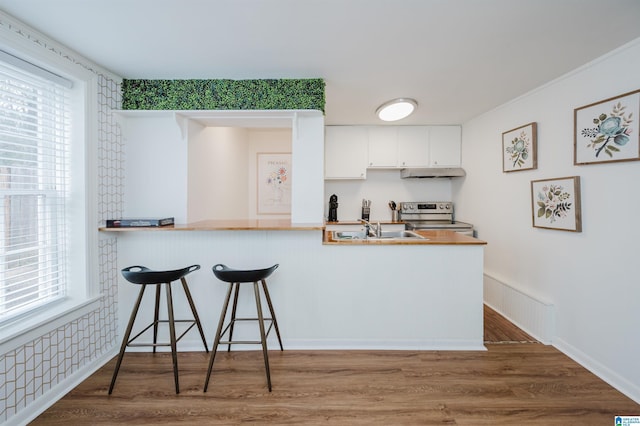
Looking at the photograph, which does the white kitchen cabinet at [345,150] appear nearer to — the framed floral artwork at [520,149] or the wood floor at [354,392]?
the framed floral artwork at [520,149]

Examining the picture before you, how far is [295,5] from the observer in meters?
1.45

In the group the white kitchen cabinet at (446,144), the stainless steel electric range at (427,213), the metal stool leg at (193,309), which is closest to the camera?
the metal stool leg at (193,309)

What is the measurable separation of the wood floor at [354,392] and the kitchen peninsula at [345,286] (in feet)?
0.50

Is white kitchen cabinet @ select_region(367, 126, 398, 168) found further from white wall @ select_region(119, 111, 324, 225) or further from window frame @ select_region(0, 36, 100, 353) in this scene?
window frame @ select_region(0, 36, 100, 353)

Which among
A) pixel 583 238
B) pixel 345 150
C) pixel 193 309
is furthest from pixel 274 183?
pixel 583 238

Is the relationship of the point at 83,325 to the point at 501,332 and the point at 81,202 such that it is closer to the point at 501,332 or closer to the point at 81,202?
the point at 81,202

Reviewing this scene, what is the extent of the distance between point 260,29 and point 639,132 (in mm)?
2465

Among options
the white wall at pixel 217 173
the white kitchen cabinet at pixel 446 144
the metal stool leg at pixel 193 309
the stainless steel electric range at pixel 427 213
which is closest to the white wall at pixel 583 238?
the white kitchen cabinet at pixel 446 144

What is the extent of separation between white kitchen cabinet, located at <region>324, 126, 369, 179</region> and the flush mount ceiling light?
119 cm

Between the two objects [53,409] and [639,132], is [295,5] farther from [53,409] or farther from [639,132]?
[53,409]

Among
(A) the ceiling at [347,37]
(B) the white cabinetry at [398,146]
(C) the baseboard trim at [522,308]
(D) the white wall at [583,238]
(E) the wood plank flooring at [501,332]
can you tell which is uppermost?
(A) the ceiling at [347,37]

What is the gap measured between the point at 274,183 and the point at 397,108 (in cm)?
226

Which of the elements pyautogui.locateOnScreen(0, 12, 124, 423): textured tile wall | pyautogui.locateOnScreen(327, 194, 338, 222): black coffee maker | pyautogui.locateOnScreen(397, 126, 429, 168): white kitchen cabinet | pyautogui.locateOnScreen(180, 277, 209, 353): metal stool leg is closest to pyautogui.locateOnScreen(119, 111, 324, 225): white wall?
pyautogui.locateOnScreen(0, 12, 124, 423): textured tile wall

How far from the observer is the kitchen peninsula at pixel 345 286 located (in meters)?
2.31
